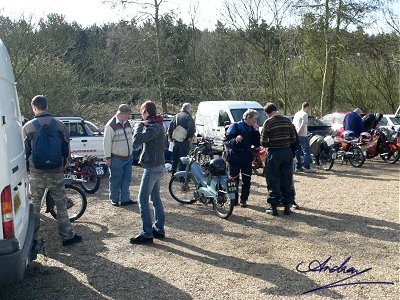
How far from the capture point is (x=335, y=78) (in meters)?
25.3

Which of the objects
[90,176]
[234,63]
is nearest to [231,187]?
[90,176]

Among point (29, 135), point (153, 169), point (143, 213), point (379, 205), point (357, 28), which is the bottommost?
point (379, 205)

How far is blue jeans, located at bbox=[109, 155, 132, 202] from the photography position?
26.6ft

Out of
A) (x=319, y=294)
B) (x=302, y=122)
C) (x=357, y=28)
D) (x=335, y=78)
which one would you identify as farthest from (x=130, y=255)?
(x=335, y=78)

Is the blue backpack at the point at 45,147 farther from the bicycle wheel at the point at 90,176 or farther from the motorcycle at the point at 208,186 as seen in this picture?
the bicycle wheel at the point at 90,176

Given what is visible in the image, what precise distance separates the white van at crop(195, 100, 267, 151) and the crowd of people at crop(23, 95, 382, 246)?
4.91 meters

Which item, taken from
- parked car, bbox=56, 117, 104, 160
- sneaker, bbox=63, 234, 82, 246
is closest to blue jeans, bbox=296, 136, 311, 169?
parked car, bbox=56, 117, 104, 160

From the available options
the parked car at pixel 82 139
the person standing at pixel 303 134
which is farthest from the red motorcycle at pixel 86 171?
A: the person standing at pixel 303 134

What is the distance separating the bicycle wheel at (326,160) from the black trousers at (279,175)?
552 centimetres

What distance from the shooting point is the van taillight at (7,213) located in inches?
145

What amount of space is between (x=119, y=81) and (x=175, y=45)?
4978 millimetres

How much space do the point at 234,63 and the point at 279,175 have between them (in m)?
20.6

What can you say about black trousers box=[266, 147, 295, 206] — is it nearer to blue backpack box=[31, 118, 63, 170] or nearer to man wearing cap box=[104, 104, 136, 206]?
man wearing cap box=[104, 104, 136, 206]

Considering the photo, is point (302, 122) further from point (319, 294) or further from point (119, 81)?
point (119, 81)
